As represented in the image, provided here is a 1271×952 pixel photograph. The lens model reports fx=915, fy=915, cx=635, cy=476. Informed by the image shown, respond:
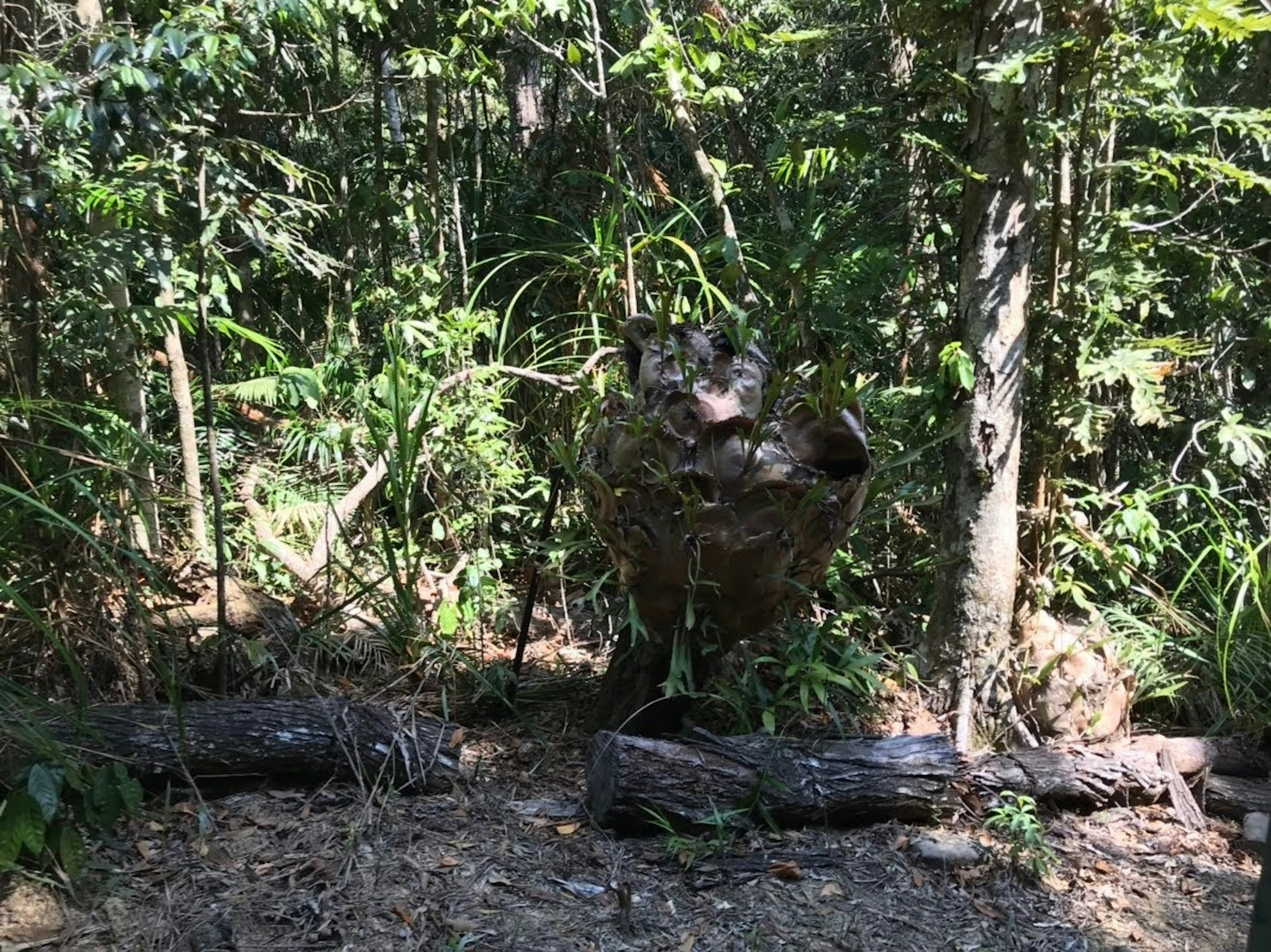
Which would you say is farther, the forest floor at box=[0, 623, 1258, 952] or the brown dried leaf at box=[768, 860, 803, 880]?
the brown dried leaf at box=[768, 860, 803, 880]

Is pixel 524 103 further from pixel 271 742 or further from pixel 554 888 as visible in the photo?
pixel 554 888

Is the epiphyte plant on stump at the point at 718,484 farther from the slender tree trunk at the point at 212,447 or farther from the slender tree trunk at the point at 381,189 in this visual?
the slender tree trunk at the point at 381,189

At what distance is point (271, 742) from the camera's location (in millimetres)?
2666

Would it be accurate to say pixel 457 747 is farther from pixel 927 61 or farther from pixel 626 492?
pixel 927 61

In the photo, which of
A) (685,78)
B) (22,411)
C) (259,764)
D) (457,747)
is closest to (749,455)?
(457,747)

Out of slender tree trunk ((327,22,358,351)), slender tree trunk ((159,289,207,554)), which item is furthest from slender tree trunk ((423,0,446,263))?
slender tree trunk ((159,289,207,554))

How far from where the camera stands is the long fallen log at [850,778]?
2631 mm

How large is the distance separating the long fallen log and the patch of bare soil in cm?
9

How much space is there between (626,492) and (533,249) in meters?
2.79

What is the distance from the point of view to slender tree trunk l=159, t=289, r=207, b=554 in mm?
3617

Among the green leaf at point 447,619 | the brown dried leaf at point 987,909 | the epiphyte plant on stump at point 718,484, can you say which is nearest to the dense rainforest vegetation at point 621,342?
the green leaf at point 447,619

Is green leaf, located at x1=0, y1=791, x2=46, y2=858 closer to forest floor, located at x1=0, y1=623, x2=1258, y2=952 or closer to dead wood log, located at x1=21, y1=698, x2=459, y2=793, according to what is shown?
forest floor, located at x1=0, y1=623, x2=1258, y2=952

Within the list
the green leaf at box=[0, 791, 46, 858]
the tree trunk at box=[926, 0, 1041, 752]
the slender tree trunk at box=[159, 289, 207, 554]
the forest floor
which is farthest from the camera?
the slender tree trunk at box=[159, 289, 207, 554]

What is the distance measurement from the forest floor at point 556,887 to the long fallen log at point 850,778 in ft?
0.28
